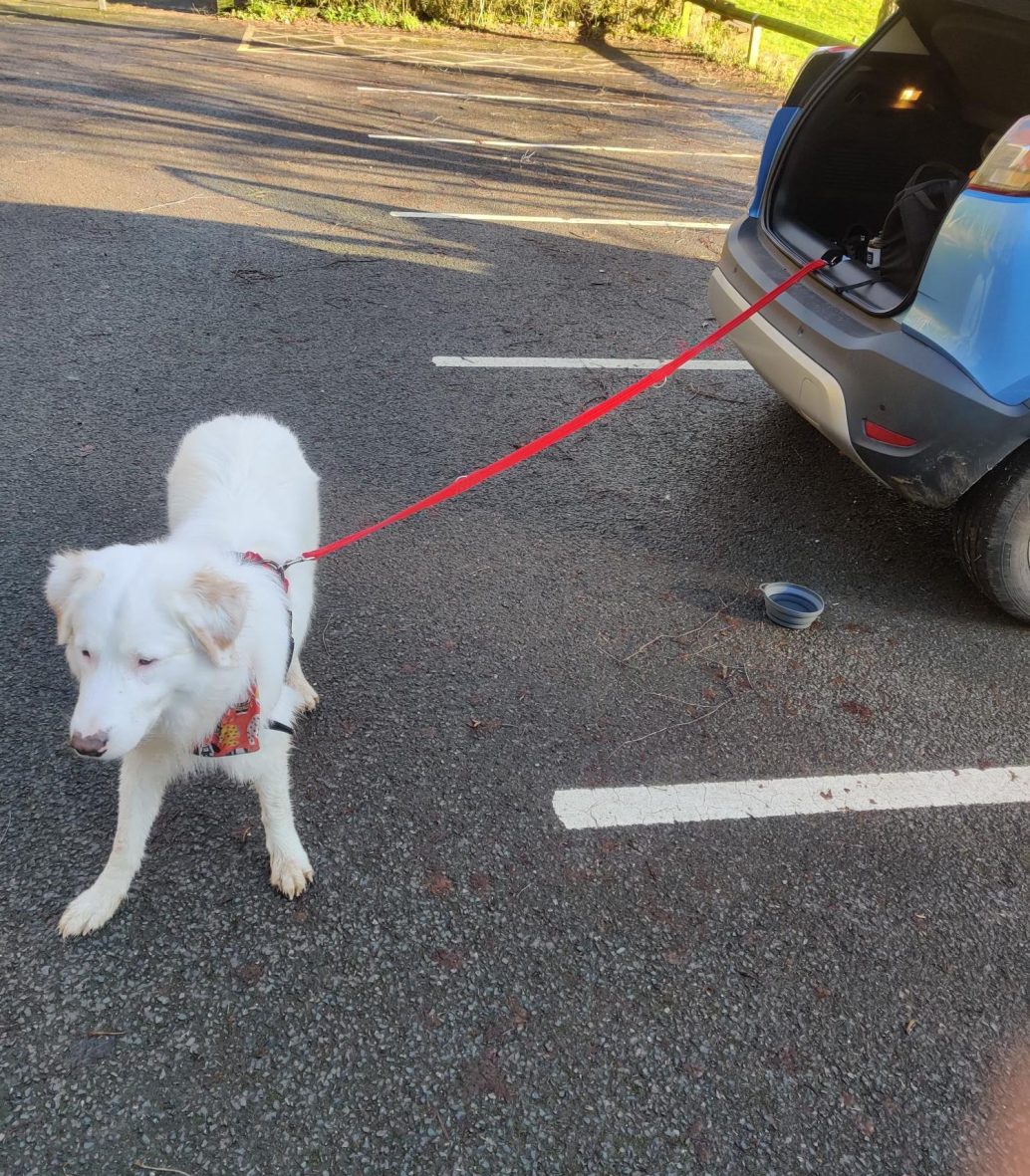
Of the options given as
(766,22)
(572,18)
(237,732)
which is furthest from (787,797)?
(572,18)

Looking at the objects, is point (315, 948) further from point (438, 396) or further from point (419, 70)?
point (419, 70)

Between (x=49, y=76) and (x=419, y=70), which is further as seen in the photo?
(x=419, y=70)

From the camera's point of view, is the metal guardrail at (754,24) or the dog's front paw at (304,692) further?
the metal guardrail at (754,24)

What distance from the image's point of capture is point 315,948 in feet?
7.91

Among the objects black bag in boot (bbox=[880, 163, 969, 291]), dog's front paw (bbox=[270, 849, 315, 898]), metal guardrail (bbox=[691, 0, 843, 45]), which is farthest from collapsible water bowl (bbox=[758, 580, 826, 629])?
metal guardrail (bbox=[691, 0, 843, 45])

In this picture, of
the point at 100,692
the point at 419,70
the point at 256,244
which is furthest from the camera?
the point at 419,70

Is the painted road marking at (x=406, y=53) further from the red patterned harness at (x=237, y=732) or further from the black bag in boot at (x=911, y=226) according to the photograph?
the red patterned harness at (x=237, y=732)

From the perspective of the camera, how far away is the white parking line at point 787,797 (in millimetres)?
2867

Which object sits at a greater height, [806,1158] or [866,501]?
[866,501]

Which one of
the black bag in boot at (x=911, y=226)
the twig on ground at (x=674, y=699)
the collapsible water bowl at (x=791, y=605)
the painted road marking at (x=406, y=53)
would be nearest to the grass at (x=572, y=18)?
the painted road marking at (x=406, y=53)

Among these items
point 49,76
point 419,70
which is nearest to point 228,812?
point 49,76

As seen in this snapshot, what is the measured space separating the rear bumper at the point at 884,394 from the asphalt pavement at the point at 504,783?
2.59ft

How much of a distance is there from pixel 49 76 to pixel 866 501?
40.5 feet

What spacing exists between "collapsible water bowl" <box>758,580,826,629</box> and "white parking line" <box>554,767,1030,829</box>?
81 centimetres
